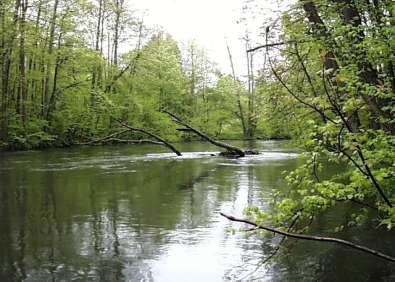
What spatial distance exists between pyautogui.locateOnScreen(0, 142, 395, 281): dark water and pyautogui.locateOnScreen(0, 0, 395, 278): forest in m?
0.80

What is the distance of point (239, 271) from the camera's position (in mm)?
8281

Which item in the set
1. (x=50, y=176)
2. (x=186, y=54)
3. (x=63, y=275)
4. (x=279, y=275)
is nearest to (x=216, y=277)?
(x=279, y=275)

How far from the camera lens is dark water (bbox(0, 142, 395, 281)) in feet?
27.0

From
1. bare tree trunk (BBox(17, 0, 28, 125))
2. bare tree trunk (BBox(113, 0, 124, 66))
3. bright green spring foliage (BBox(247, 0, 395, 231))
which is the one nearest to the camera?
bright green spring foliage (BBox(247, 0, 395, 231))

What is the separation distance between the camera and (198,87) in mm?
72438

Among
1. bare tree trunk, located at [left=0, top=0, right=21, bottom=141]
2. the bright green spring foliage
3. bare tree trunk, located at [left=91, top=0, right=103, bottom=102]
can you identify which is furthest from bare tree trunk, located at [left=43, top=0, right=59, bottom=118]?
the bright green spring foliage

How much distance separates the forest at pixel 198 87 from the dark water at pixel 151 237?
802 mm

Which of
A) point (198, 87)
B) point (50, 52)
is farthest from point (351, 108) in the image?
point (198, 87)

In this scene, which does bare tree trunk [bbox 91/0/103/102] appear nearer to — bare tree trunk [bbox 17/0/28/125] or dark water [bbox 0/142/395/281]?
bare tree trunk [bbox 17/0/28/125]

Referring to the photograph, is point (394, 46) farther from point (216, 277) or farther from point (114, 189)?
point (114, 189)

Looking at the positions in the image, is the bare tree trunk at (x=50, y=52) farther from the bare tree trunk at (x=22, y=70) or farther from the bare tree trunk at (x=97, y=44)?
the bare tree trunk at (x=97, y=44)

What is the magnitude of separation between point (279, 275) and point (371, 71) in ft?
11.0

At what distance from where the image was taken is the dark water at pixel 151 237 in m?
8.23

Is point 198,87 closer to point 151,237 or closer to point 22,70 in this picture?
point 22,70
